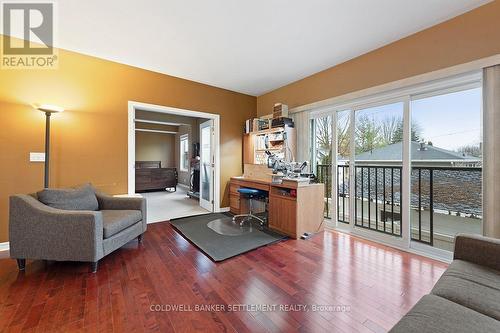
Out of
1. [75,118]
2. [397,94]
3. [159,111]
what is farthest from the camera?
[159,111]

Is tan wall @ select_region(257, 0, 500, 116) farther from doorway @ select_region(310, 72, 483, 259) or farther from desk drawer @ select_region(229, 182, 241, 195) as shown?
desk drawer @ select_region(229, 182, 241, 195)

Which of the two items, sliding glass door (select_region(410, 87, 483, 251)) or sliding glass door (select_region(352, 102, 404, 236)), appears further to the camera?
sliding glass door (select_region(352, 102, 404, 236))

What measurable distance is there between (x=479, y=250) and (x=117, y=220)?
10.5 feet

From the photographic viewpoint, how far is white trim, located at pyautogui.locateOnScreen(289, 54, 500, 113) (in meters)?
2.06

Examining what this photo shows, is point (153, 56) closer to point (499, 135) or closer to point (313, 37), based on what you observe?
point (313, 37)

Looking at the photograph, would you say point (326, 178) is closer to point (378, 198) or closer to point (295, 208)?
point (378, 198)

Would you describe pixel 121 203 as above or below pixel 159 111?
below

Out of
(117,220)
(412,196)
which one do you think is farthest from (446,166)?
(117,220)

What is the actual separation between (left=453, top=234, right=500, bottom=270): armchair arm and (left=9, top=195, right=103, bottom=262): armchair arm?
120 inches

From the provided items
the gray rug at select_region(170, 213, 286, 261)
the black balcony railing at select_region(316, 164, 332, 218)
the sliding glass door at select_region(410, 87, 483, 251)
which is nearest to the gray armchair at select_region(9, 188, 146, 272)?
the gray rug at select_region(170, 213, 286, 261)

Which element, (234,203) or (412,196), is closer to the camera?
(412,196)

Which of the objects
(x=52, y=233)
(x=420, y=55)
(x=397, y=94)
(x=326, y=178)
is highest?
(x=420, y=55)

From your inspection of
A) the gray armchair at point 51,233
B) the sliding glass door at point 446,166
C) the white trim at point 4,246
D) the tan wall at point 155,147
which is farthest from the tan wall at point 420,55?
the tan wall at point 155,147

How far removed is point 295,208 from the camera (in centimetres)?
303
